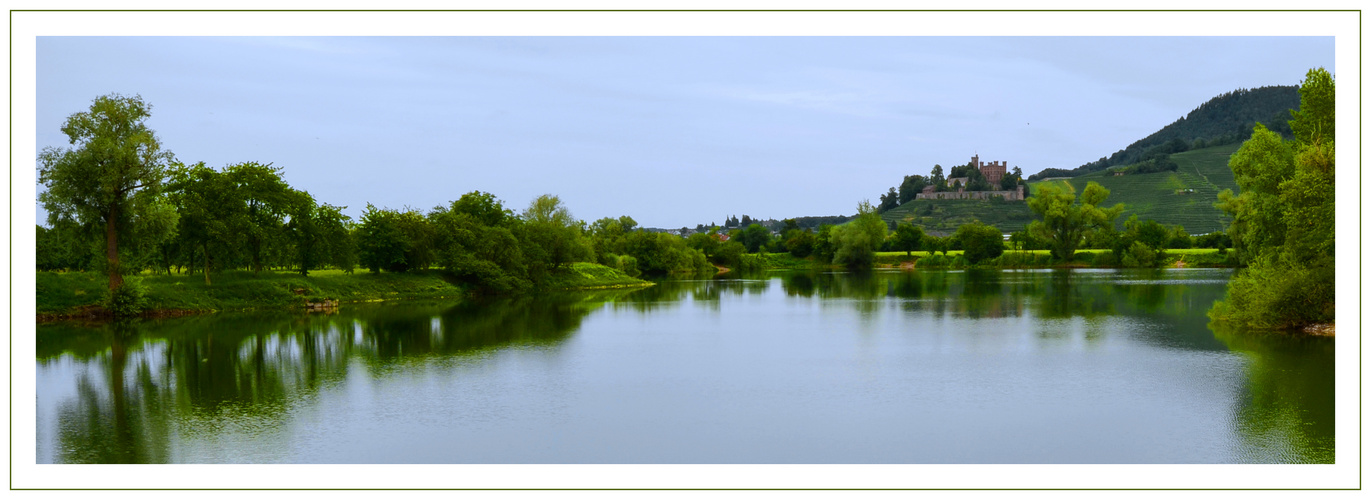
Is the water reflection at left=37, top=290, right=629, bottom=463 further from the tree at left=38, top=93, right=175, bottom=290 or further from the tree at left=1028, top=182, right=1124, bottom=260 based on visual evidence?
the tree at left=1028, top=182, right=1124, bottom=260

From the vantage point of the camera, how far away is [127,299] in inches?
1312

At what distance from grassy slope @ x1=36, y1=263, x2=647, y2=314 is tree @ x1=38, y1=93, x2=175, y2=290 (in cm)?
167

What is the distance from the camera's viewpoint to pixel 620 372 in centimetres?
2164

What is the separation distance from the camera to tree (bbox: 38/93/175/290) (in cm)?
3106

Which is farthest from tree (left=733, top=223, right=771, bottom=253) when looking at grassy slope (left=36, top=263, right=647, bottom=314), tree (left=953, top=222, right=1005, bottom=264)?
grassy slope (left=36, top=263, right=647, bottom=314)

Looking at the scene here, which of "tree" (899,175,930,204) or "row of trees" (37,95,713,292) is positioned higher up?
"tree" (899,175,930,204)

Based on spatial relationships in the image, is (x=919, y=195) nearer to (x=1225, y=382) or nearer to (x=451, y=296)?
(x=451, y=296)

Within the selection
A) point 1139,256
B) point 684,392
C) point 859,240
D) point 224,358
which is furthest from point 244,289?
point 1139,256

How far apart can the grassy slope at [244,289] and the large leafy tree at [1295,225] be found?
1485 inches

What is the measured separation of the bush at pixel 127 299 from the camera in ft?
108

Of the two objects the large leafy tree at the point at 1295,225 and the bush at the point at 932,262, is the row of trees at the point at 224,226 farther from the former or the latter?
the bush at the point at 932,262

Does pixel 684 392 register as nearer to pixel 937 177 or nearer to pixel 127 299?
pixel 127 299
